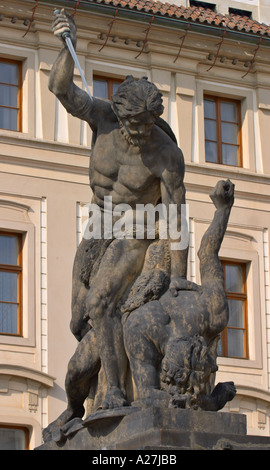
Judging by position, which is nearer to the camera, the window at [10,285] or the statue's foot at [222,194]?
the statue's foot at [222,194]

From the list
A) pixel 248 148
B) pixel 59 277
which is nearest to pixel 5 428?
pixel 59 277

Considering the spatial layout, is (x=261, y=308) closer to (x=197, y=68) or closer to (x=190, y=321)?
(x=197, y=68)

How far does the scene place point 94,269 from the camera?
36.0ft

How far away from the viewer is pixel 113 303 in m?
10.6

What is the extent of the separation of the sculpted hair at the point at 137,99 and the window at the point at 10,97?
55.4 feet

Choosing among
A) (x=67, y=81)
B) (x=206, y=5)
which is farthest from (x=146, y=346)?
(x=206, y=5)

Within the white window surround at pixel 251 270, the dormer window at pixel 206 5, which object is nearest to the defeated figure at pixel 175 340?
the white window surround at pixel 251 270

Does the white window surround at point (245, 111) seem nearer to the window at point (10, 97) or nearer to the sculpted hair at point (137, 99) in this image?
the window at point (10, 97)

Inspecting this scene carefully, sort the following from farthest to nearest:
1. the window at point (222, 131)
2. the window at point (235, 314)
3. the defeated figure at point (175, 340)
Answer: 1. the window at point (222, 131)
2. the window at point (235, 314)
3. the defeated figure at point (175, 340)

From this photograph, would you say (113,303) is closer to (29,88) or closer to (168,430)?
(168,430)

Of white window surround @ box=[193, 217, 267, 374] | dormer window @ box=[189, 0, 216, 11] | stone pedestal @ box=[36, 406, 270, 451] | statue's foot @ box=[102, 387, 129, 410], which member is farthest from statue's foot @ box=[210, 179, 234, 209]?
dormer window @ box=[189, 0, 216, 11]

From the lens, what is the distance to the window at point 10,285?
26.4 meters

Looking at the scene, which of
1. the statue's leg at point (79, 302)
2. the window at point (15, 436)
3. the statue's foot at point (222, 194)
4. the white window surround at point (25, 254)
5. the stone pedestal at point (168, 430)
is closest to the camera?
the stone pedestal at point (168, 430)
